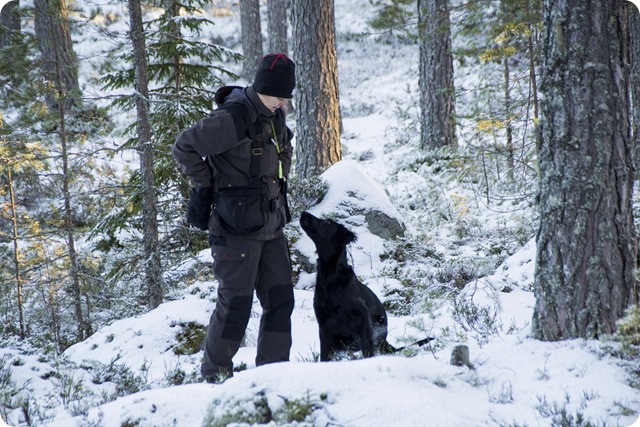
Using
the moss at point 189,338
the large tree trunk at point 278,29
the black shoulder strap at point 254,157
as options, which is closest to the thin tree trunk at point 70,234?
the moss at point 189,338

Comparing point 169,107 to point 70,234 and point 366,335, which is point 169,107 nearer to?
point 70,234

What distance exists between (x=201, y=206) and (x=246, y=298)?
2.84 feet

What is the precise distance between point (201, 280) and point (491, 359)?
18.9ft

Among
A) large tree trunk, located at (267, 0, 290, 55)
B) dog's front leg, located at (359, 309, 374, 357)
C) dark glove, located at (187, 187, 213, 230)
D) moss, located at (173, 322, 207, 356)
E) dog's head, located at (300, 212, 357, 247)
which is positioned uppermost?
large tree trunk, located at (267, 0, 290, 55)

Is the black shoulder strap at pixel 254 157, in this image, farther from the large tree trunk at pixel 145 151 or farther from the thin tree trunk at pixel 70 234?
the thin tree trunk at pixel 70 234

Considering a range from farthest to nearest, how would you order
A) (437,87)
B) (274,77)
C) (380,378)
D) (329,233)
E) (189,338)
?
(437,87) < (189,338) < (329,233) < (274,77) < (380,378)

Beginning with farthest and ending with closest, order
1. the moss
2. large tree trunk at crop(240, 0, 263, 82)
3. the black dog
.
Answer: large tree trunk at crop(240, 0, 263, 82)
the moss
the black dog

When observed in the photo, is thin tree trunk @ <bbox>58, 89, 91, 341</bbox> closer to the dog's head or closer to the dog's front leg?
the dog's head

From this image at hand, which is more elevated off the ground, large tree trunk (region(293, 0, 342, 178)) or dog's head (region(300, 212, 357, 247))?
large tree trunk (region(293, 0, 342, 178))

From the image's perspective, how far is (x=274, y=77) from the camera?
417 centimetres

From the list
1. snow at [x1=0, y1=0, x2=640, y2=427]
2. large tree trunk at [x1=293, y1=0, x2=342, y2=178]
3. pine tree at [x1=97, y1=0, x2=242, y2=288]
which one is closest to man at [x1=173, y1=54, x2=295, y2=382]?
snow at [x1=0, y1=0, x2=640, y2=427]

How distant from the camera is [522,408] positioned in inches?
120

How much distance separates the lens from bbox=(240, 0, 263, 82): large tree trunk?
20.7 metres

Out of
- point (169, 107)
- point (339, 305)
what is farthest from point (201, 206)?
point (169, 107)
